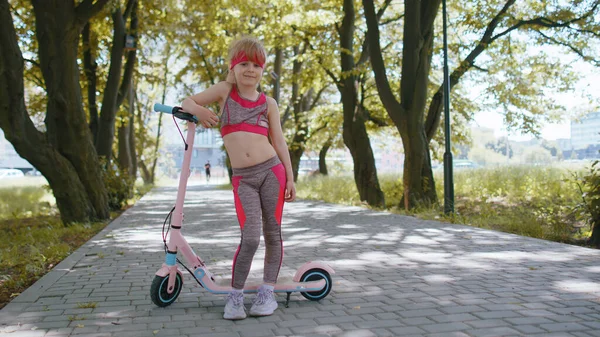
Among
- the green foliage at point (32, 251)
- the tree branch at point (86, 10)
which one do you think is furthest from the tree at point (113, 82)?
the green foliage at point (32, 251)

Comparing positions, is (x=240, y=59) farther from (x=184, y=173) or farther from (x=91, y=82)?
(x=91, y=82)

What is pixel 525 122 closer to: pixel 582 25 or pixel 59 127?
pixel 582 25

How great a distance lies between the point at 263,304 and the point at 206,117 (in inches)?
53.7

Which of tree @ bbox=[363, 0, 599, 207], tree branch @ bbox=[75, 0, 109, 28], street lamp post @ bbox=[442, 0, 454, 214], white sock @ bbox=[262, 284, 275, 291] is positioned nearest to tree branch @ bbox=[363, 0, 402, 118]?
tree @ bbox=[363, 0, 599, 207]

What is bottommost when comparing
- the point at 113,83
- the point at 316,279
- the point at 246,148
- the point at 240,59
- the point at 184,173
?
the point at 316,279

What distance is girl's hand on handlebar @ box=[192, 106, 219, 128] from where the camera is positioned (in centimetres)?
428

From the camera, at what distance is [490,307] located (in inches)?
174

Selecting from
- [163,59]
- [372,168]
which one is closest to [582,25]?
[372,168]

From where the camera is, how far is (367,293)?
504cm

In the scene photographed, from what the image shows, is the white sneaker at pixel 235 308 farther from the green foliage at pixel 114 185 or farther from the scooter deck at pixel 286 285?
the green foliage at pixel 114 185

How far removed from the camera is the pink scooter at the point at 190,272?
453cm

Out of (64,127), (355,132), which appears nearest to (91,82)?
(64,127)

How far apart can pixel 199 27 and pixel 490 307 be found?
78.0 ft

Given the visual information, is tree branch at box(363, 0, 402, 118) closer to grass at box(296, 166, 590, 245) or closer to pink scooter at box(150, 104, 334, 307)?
grass at box(296, 166, 590, 245)
